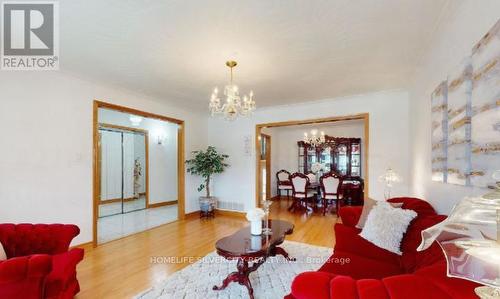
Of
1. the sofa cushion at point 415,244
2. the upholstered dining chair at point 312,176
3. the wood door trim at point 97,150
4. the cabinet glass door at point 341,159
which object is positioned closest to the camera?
the sofa cushion at point 415,244

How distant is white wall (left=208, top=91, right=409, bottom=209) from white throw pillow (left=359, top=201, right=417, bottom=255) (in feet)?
6.85

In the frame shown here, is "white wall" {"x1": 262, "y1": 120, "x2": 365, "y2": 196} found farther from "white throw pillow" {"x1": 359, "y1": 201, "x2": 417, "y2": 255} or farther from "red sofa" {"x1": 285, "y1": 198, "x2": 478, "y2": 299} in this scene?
"white throw pillow" {"x1": 359, "y1": 201, "x2": 417, "y2": 255}

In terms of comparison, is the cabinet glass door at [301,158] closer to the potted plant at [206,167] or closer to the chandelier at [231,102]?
the potted plant at [206,167]

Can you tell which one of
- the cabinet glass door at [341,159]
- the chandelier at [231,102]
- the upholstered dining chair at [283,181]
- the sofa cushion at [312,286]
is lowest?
the upholstered dining chair at [283,181]

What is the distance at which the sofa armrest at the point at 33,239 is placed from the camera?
1.99 m

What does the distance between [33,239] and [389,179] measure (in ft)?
14.0

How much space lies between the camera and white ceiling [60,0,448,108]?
1891 mm

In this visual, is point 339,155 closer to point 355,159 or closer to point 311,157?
point 355,159

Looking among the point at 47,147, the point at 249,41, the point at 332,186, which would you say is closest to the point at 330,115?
the point at 332,186

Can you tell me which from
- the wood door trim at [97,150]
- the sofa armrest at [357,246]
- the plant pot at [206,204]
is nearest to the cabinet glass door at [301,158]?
the plant pot at [206,204]

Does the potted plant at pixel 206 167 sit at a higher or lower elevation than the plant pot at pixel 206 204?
higher

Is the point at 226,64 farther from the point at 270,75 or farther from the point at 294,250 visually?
the point at 294,250

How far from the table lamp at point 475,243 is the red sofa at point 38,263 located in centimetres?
210

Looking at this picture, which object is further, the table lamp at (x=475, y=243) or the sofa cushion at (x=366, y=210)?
the sofa cushion at (x=366, y=210)
